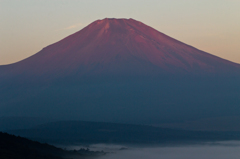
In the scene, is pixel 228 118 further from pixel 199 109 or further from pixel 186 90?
pixel 186 90

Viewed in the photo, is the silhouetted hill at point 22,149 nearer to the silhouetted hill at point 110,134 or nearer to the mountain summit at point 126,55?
the silhouetted hill at point 110,134

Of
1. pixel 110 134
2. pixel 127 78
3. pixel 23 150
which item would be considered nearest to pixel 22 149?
pixel 23 150

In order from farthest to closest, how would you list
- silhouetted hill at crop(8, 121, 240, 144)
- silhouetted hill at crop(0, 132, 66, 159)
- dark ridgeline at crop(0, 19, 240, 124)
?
dark ridgeline at crop(0, 19, 240, 124) < silhouetted hill at crop(8, 121, 240, 144) < silhouetted hill at crop(0, 132, 66, 159)

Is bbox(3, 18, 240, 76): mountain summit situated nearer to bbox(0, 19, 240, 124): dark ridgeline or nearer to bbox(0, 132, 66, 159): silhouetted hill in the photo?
bbox(0, 19, 240, 124): dark ridgeline

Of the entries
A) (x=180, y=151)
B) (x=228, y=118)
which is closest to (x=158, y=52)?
(x=228, y=118)

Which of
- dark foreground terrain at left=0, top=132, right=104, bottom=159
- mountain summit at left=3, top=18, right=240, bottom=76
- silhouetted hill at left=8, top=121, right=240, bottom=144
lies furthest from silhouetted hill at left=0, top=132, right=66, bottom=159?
mountain summit at left=3, top=18, right=240, bottom=76

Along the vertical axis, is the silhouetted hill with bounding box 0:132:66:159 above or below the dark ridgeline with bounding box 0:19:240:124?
below

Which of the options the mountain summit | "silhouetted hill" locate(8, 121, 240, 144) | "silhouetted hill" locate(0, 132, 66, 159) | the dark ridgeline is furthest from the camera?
the mountain summit

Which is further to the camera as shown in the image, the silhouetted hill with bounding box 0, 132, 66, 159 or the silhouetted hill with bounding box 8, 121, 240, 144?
the silhouetted hill with bounding box 8, 121, 240, 144
